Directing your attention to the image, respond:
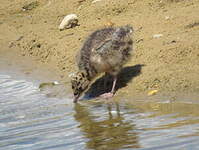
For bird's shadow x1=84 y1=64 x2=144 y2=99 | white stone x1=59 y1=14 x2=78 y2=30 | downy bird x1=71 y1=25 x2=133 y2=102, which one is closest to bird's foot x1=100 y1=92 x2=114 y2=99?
downy bird x1=71 y1=25 x2=133 y2=102

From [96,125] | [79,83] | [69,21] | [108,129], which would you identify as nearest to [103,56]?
[79,83]

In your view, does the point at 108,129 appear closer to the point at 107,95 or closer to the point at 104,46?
the point at 107,95

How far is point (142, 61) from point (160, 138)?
3564 mm

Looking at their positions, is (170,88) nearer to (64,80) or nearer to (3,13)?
(64,80)

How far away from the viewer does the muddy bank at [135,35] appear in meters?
7.94

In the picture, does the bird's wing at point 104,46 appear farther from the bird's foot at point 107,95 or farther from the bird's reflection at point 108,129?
the bird's reflection at point 108,129

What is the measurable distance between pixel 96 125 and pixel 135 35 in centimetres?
377

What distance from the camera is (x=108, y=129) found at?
598 cm

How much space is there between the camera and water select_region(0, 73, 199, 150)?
17.4 ft

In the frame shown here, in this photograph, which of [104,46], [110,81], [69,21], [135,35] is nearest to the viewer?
[104,46]

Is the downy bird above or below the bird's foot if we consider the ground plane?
above

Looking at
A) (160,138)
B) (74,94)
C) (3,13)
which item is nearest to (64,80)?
(74,94)

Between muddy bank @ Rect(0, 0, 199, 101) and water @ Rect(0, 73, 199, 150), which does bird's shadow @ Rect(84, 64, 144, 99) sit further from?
water @ Rect(0, 73, 199, 150)

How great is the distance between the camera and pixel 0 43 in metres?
12.2
